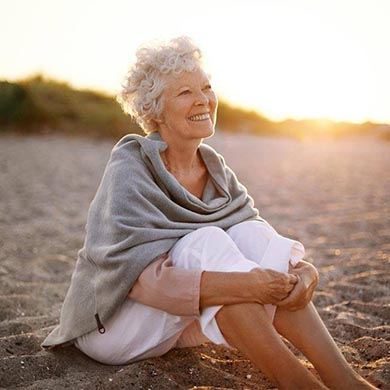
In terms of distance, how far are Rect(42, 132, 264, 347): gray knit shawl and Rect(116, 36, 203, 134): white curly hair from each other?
0.14m

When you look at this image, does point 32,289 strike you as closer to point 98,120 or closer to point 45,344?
point 45,344

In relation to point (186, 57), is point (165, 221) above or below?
→ below

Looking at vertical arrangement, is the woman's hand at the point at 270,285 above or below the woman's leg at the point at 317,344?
above

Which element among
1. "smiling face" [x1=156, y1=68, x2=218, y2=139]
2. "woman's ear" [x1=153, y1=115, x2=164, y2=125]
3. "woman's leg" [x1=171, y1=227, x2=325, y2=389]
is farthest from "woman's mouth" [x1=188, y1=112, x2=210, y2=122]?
"woman's leg" [x1=171, y1=227, x2=325, y2=389]

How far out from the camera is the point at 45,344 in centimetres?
306

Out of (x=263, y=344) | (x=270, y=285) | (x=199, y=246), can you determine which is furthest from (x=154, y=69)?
(x=263, y=344)

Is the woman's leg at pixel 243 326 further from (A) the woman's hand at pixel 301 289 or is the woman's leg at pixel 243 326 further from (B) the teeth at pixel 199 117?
(B) the teeth at pixel 199 117

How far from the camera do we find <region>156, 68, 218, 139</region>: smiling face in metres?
2.97

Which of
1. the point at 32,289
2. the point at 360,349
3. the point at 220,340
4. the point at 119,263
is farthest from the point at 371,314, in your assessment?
the point at 32,289

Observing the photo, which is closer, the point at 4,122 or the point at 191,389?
the point at 191,389

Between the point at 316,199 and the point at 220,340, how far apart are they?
6.35m

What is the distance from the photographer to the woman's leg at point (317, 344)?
2.52m

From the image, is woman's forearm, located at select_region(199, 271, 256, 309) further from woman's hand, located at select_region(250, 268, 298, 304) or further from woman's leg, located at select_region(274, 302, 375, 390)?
woman's leg, located at select_region(274, 302, 375, 390)

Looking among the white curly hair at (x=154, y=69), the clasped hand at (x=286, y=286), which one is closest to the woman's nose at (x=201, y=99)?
the white curly hair at (x=154, y=69)
